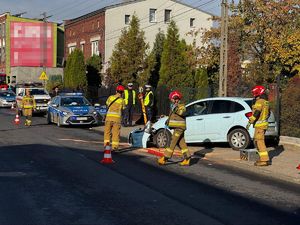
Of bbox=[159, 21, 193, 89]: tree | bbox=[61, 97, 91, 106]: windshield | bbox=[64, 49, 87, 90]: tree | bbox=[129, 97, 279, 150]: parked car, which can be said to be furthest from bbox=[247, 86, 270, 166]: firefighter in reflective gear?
bbox=[64, 49, 87, 90]: tree

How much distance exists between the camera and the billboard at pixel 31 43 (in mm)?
60281

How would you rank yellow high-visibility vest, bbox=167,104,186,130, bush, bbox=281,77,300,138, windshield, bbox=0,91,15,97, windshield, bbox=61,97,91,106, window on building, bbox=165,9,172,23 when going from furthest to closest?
window on building, bbox=165,9,172,23, windshield, bbox=0,91,15,97, windshield, bbox=61,97,91,106, bush, bbox=281,77,300,138, yellow high-visibility vest, bbox=167,104,186,130

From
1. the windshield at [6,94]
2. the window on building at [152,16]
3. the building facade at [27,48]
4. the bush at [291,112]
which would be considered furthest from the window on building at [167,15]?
the bush at [291,112]

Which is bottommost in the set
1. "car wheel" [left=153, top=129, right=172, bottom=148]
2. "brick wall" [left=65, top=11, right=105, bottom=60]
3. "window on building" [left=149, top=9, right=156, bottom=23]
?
"car wheel" [left=153, top=129, right=172, bottom=148]

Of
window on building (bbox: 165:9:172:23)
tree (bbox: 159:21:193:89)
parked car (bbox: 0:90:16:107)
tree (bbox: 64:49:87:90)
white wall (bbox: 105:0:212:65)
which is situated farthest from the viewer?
window on building (bbox: 165:9:172:23)

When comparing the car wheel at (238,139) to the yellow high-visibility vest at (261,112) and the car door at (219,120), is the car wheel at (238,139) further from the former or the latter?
the yellow high-visibility vest at (261,112)

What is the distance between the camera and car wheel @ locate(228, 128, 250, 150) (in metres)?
14.0

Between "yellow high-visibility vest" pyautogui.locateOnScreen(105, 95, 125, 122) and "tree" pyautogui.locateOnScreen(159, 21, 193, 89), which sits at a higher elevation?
"tree" pyautogui.locateOnScreen(159, 21, 193, 89)

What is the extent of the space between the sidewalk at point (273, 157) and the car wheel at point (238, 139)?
216 mm

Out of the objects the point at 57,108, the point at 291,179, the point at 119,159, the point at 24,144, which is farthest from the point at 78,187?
the point at 57,108

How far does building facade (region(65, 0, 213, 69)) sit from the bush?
1349 inches

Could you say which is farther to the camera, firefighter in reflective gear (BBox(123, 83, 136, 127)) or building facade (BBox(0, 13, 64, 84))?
building facade (BBox(0, 13, 64, 84))

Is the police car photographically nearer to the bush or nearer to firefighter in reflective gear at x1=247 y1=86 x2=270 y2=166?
the bush

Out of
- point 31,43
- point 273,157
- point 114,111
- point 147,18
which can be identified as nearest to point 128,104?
point 114,111
